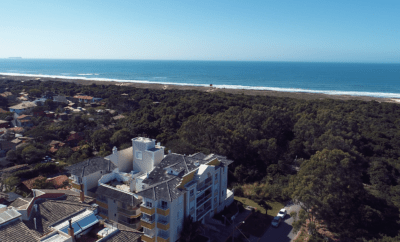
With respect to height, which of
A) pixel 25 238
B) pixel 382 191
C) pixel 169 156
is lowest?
pixel 382 191

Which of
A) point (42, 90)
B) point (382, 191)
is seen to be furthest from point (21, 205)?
point (42, 90)

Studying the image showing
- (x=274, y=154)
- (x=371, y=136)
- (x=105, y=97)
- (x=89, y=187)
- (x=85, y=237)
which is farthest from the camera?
(x=105, y=97)

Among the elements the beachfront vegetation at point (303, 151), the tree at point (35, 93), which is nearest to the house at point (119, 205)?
the beachfront vegetation at point (303, 151)

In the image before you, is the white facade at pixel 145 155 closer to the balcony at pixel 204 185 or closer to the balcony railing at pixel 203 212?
the balcony at pixel 204 185

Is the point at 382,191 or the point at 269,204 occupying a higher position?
the point at 382,191

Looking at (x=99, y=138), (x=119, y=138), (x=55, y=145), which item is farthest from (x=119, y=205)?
(x=55, y=145)

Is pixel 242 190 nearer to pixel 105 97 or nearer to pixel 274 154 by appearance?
pixel 274 154

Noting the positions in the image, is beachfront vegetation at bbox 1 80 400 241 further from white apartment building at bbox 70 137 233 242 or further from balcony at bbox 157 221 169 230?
balcony at bbox 157 221 169 230
